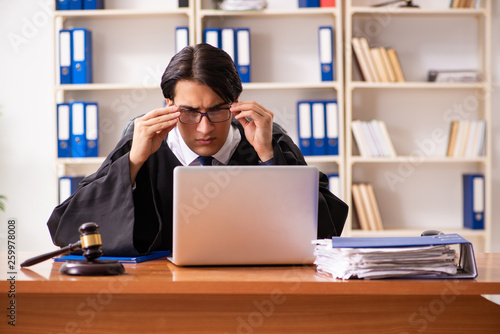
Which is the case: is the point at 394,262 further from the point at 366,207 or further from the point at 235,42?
the point at 235,42

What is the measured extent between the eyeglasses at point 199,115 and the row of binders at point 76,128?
1950 millimetres

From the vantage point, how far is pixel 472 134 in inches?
145

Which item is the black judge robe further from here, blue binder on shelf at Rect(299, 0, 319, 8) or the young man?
blue binder on shelf at Rect(299, 0, 319, 8)

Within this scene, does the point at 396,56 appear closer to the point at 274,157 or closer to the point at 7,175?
the point at 274,157

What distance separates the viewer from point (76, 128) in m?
3.59

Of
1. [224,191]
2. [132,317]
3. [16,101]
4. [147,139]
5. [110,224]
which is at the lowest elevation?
[132,317]

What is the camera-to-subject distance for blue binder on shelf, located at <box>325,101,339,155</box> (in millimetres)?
3605

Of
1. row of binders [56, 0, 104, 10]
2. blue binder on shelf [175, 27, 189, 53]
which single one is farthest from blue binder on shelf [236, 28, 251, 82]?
row of binders [56, 0, 104, 10]

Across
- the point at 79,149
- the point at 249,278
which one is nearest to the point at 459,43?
the point at 79,149

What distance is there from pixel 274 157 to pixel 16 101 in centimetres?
265

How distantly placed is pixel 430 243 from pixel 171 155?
916 millimetres

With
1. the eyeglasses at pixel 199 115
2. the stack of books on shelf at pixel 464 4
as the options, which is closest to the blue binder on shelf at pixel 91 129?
the eyeglasses at pixel 199 115

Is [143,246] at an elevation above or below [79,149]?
below

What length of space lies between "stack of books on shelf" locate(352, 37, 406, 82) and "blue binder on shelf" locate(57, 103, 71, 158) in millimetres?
1784
